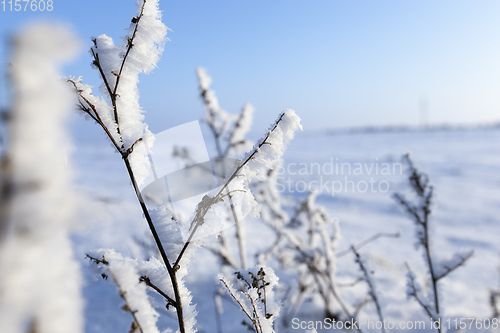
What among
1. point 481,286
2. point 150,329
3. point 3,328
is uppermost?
point 3,328

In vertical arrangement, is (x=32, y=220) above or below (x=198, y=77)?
below

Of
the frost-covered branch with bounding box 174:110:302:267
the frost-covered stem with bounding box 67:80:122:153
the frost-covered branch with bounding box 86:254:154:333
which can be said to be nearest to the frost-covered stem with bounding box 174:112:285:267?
the frost-covered branch with bounding box 174:110:302:267

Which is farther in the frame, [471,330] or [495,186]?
[495,186]

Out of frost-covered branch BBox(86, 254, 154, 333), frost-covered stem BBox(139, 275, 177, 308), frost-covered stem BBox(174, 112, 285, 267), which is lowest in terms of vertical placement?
frost-covered stem BBox(139, 275, 177, 308)

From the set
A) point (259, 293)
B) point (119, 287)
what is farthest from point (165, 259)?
point (259, 293)

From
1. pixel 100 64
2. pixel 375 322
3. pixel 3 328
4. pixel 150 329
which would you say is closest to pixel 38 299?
pixel 3 328

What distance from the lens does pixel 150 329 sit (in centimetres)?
69

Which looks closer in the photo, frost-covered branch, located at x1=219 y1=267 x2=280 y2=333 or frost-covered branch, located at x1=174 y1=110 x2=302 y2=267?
frost-covered branch, located at x1=174 y1=110 x2=302 y2=267

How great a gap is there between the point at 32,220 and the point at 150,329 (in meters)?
0.58

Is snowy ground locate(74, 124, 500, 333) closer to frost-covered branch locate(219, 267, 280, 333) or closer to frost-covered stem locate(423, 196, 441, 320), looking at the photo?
frost-covered stem locate(423, 196, 441, 320)

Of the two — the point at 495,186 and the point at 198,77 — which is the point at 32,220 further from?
the point at 495,186

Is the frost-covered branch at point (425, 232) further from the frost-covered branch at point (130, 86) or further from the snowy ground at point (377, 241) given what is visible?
the frost-covered branch at point (130, 86)

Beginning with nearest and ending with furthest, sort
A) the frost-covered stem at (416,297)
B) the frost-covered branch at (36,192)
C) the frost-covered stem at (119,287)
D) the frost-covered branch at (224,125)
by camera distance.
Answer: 1. the frost-covered branch at (36,192)
2. the frost-covered stem at (119,287)
3. the frost-covered stem at (416,297)
4. the frost-covered branch at (224,125)

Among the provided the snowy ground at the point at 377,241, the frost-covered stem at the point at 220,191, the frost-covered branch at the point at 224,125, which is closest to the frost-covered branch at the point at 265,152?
the frost-covered stem at the point at 220,191
